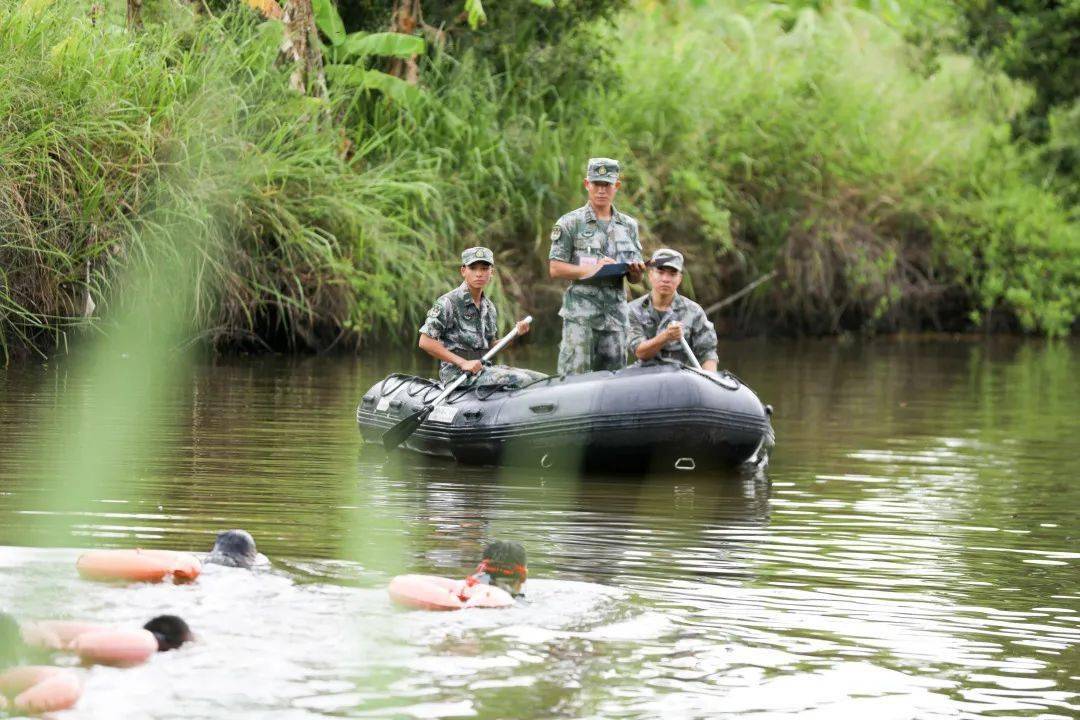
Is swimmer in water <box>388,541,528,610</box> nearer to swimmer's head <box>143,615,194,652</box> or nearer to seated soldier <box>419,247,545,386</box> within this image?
swimmer's head <box>143,615,194,652</box>

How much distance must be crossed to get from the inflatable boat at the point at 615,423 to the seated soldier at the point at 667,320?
0.27 meters

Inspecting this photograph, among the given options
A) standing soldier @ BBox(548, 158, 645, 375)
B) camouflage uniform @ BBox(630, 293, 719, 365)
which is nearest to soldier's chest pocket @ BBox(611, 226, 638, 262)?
standing soldier @ BBox(548, 158, 645, 375)

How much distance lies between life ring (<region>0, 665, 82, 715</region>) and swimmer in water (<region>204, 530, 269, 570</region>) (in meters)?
1.58

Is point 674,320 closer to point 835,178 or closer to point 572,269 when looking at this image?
point 572,269

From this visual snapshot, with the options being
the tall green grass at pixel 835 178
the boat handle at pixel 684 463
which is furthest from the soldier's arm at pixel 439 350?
the tall green grass at pixel 835 178

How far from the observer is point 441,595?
19.7ft

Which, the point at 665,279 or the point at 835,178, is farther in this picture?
the point at 835,178

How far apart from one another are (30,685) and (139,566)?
140 centimetres

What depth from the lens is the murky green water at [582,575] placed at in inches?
207

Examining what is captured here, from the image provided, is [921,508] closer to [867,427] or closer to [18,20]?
[867,427]

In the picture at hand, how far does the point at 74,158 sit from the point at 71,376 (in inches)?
63.0

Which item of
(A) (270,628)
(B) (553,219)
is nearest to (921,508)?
(A) (270,628)

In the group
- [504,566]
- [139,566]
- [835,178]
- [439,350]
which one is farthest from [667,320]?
[835,178]

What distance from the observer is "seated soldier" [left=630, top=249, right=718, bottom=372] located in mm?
10156
